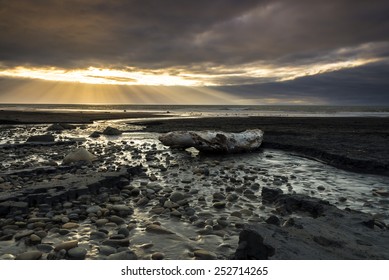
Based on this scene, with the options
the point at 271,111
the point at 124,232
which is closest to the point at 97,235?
the point at 124,232

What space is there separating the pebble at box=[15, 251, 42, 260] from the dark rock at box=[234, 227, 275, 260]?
Answer: 274cm

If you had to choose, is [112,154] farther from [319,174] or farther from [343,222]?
[343,222]

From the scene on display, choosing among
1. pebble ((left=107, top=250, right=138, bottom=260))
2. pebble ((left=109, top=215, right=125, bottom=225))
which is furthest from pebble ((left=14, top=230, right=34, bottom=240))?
pebble ((left=107, top=250, right=138, bottom=260))

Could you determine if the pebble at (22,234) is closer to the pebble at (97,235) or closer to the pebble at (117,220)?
the pebble at (97,235)

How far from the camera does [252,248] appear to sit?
3975mm

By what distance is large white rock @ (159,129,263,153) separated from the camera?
13977mm

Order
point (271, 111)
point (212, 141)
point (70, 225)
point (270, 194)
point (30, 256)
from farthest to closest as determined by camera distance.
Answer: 1. point (271, 111)
2. point (212, 141)
3. point (270, 194)
4. point (70, 225)
5. point (30, 256)

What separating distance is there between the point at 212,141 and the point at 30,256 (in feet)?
34.2

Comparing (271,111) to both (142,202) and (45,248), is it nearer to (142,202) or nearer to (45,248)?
(142,202)

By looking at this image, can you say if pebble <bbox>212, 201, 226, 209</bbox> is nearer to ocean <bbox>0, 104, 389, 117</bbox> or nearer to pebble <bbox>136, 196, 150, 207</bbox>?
pebble <bbox>136, 196, 150, 207</bbox>
